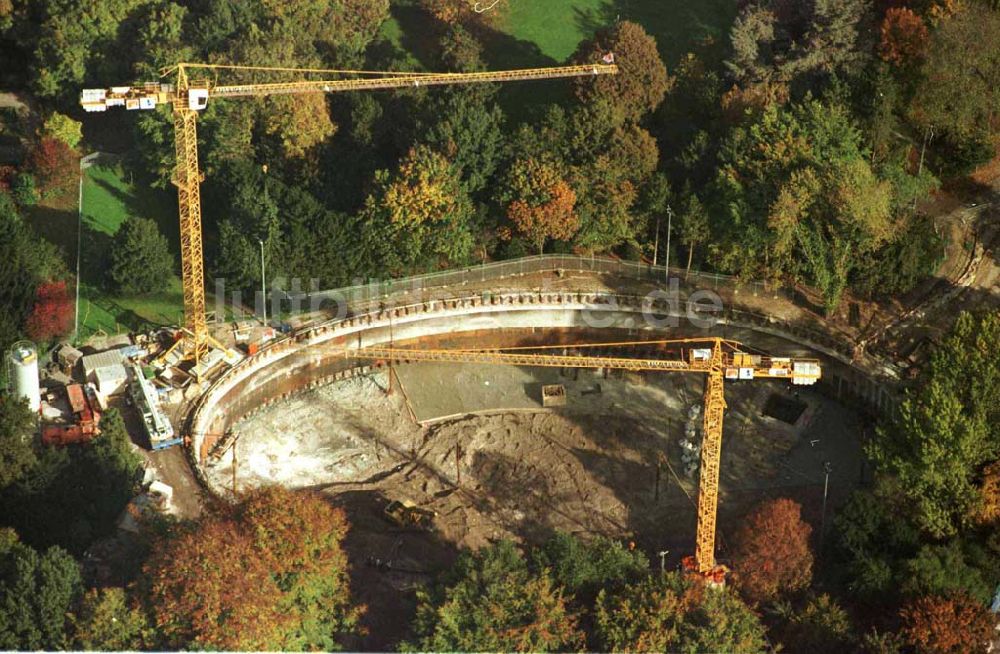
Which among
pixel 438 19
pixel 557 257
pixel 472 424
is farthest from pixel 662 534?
pixel 438 19

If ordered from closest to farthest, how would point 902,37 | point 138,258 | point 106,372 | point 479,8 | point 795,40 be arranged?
point 106,372 → point 138,258 → point 902,37 → point 795,40 → point 479,8

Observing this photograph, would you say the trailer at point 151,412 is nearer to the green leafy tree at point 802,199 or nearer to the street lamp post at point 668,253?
the street lamp post at point 668,253

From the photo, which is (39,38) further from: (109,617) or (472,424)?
(109,617)

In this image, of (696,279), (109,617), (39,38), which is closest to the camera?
(109,617)

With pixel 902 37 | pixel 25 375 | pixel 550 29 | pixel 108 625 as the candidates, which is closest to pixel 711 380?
pixel 902 37

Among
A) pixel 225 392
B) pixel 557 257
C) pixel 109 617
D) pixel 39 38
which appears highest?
pixel 39 38

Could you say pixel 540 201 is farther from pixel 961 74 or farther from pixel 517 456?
pixel 961 74

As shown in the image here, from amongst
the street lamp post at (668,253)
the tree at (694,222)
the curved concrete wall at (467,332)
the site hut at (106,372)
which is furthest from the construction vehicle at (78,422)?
the tree at (694,222)
